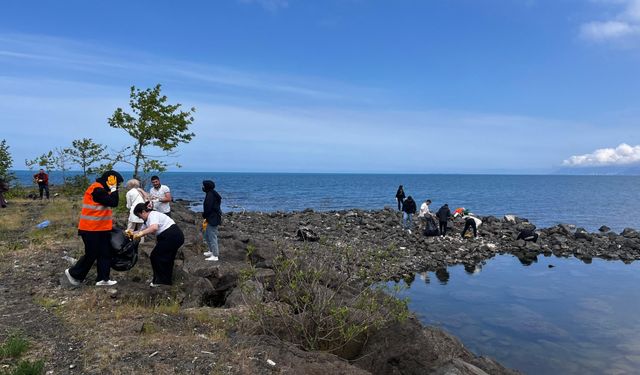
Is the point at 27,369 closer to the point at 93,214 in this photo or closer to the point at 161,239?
the point at 93,214

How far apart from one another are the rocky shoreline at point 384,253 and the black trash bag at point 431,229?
0.48m

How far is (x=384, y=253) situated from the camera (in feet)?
25.6

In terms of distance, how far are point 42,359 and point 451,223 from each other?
86.4 ft

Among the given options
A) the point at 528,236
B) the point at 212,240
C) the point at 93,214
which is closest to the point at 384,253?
the point at 93,214

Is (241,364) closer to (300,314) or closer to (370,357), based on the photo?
(300,314)

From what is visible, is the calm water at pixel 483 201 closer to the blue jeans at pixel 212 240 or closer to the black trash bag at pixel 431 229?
the black trash bag at pixel 431 229

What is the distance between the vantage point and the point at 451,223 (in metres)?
29.0

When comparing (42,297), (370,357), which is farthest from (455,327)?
(42,297)

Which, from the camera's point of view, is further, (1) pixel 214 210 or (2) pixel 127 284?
(1) pixel 214 210

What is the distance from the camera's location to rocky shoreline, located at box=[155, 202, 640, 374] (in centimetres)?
714

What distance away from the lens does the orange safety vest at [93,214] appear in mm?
8258

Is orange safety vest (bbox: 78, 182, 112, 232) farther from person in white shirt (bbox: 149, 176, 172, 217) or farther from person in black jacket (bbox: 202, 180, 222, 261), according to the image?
person in white shirt (bbox: 149, 176, 172, 217)

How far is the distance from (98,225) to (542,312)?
1331 cm

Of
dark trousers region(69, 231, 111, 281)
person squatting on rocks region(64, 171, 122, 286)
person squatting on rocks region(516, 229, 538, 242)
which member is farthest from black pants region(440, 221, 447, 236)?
dark trousers region(69, 231, 111, 281)
